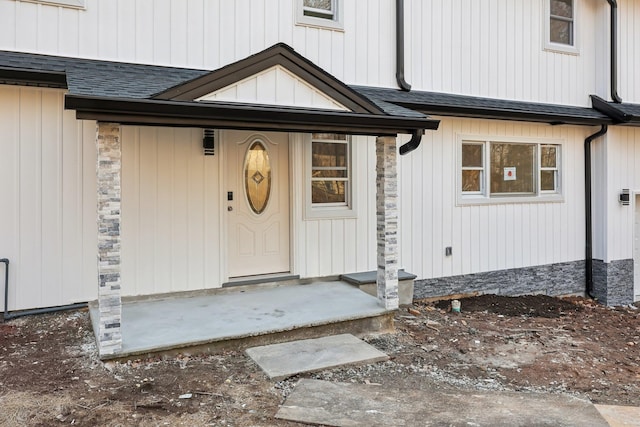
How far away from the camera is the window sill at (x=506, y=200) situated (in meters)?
8.34

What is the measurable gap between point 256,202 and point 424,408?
12.5 feet

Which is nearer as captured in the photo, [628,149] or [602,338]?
[602,338]

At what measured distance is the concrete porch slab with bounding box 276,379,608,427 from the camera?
3705 millimetres

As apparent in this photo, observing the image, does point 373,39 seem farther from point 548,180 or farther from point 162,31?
point 548,180

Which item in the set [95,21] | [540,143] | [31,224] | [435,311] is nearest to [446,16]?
[540,143]

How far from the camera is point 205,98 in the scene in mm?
4695

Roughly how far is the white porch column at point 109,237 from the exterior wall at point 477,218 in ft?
14.6

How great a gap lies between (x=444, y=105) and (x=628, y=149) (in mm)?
4789

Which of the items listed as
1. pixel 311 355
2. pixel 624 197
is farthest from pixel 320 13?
pixel 624 197

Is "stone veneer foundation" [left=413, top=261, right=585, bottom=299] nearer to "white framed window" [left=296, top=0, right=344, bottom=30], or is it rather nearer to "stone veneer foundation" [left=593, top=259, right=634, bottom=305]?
"stone veneer foundation" [left=593, top=259, right=634, bottom=305]

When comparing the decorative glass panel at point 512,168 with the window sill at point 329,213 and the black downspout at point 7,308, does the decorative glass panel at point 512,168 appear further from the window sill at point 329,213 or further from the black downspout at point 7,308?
the black downspout at point 7,308

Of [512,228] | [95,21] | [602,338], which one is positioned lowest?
[602,338]

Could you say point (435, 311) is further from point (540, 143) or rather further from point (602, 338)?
point (540, 143)

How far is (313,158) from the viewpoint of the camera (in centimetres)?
718
